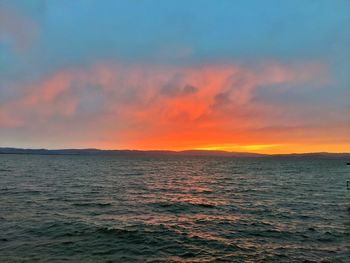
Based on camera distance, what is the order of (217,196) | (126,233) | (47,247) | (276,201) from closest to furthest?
(47,247)
(126,233)
(276,201)
(217,196)

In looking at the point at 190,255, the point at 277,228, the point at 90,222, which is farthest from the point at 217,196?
the point at 190,255

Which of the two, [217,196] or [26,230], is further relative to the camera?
[217,196]

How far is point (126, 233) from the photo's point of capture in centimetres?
2511

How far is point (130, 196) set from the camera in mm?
45781

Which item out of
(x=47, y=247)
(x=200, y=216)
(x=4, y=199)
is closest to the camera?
(x=47, y=247)

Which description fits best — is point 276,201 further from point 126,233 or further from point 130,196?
point 126,233

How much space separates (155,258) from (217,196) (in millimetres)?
29162

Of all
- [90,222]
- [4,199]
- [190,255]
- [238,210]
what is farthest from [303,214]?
[4,199]

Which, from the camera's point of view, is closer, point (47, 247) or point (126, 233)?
point (47, 247)

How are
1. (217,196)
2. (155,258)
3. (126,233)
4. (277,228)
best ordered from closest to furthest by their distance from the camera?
(155,258) < (126,233) < (277,228) < (217,196)

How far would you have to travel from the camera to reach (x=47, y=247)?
2156 cm

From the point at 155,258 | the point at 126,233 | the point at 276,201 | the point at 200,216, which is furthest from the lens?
the point at 276,201

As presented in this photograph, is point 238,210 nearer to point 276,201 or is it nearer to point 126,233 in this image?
point 276,201

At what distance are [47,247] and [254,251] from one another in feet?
46.4
